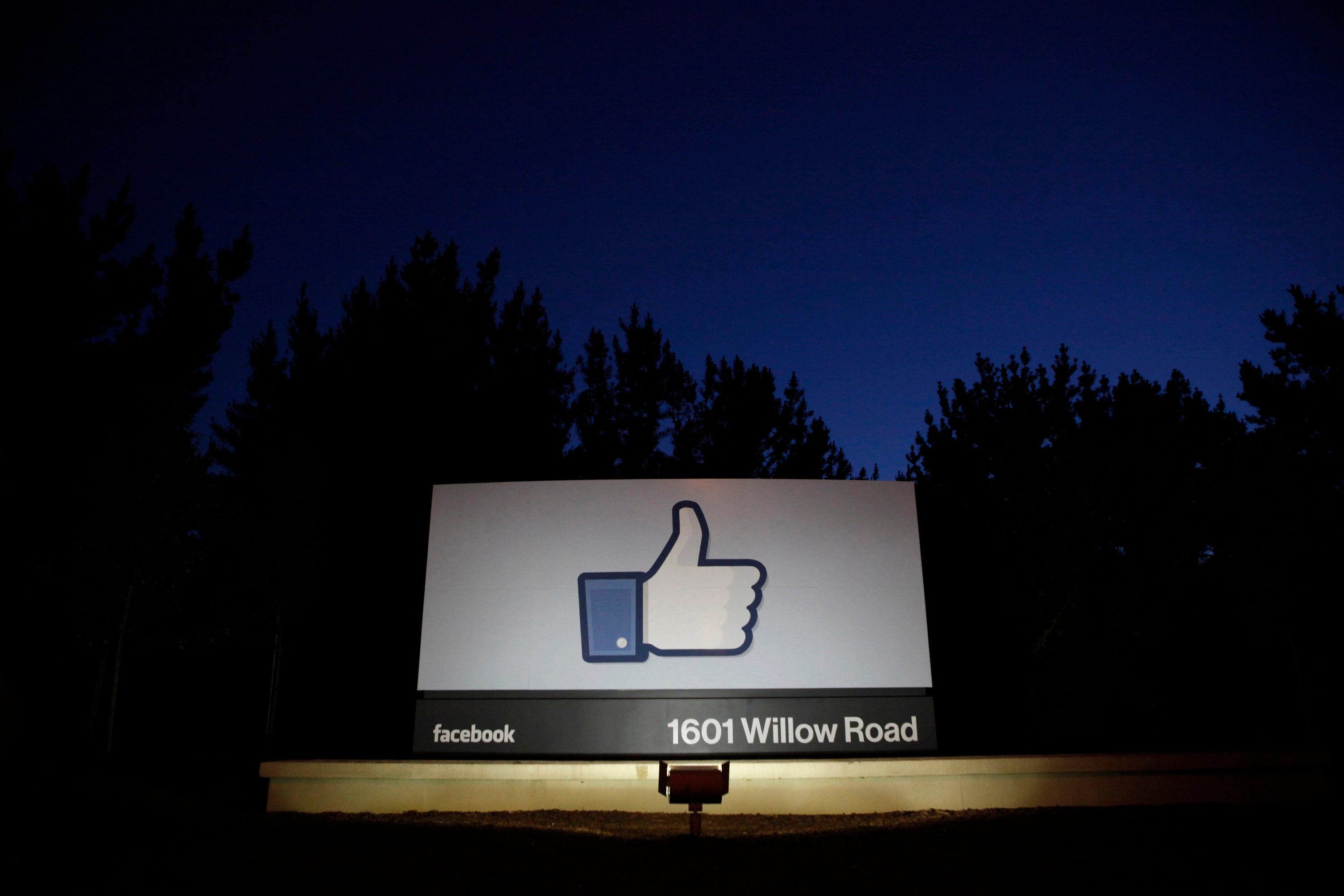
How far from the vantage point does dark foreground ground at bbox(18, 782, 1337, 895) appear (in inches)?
188

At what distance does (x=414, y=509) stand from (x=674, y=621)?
947cm

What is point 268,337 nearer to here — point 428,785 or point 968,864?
point 428,785

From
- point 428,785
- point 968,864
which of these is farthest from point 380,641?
point 968,864

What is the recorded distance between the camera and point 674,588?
7.36 meters

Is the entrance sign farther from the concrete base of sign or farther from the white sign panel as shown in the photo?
the concrete base of sign

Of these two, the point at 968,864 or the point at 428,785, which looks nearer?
the point at 968,864

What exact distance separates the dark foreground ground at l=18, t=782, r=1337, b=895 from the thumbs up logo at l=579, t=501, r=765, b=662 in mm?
1453

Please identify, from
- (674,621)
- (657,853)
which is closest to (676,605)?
(674,621)

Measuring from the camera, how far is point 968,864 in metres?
5.23

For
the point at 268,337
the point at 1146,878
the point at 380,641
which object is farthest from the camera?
the point at 268,337

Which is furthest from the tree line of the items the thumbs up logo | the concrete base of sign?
the thumbs up logo

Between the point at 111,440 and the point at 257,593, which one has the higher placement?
the point at 111,440

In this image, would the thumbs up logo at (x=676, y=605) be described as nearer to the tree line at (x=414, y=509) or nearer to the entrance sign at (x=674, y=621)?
the entrance sign at (x=674, y=621)

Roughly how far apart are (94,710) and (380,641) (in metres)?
5.45
